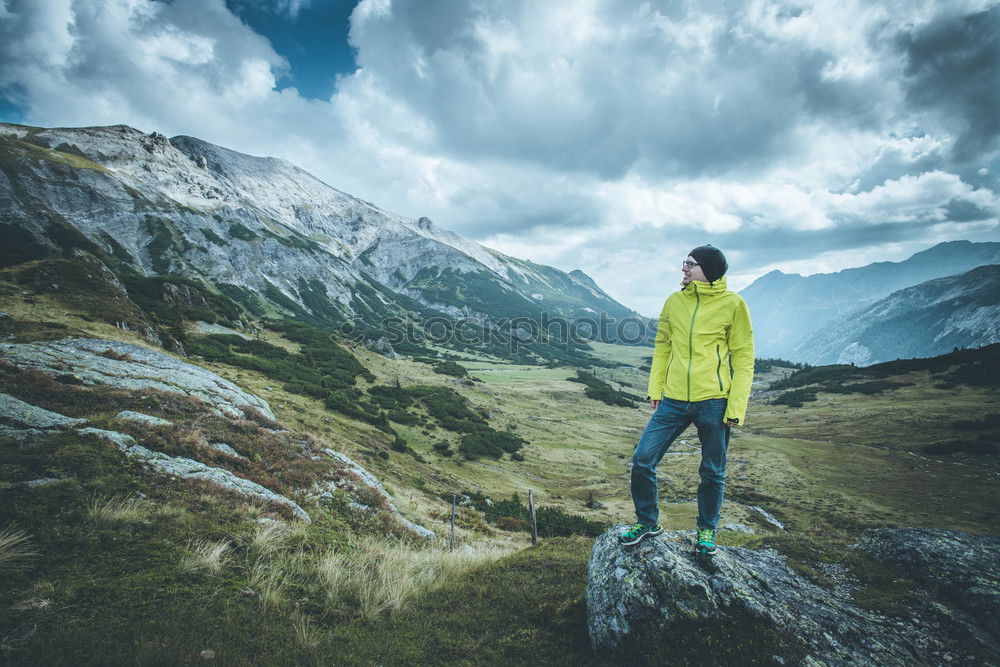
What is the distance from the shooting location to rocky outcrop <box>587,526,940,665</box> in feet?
13.3

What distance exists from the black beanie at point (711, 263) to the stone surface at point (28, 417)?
12.0 metres

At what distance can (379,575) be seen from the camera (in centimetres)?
613

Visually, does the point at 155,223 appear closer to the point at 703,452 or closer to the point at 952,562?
the point at 703,452

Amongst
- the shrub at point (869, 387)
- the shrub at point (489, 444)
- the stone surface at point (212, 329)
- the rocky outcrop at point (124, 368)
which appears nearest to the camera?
the rocky outcrop at point (124, 368)

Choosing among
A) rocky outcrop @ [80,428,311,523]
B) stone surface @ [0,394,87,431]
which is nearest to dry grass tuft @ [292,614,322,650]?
rocky outcrop @ [80,428,311,523]

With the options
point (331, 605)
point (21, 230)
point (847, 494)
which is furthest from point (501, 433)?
point (21, 230)

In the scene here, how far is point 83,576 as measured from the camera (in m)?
4.56

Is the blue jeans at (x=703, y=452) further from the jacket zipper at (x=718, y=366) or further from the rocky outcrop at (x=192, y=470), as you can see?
the rocky outcrop at (x=192, y=470)

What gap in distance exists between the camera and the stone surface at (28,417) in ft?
24.4

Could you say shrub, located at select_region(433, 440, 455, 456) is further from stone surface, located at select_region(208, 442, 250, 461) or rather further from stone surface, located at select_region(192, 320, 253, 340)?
stone surface, located at select_region(192, 320, 253, 340)

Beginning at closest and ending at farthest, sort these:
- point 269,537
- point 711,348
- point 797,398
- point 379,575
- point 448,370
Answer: point 711,348 < point 379,575 < point 269,537 < point 797,398 < point 448,370

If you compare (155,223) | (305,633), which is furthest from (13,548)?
(155,223)

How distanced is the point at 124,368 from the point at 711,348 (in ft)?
57.3

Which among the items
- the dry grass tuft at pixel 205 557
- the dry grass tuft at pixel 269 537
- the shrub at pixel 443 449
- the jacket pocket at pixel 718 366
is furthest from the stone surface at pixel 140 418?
the shrub at pixel 443 449
